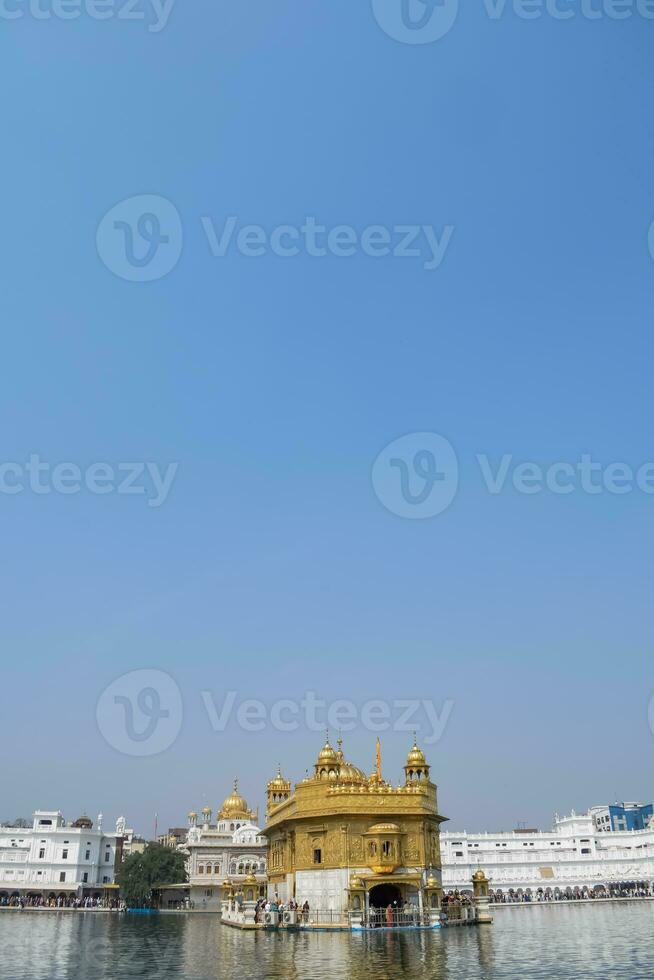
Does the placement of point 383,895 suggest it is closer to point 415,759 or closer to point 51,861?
point 415,759

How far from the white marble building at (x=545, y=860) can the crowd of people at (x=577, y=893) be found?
71 cm

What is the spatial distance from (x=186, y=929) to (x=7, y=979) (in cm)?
2444

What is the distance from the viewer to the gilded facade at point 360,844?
130 feet

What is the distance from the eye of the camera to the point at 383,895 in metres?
42.2

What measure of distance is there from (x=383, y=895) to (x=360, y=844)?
3737 mm

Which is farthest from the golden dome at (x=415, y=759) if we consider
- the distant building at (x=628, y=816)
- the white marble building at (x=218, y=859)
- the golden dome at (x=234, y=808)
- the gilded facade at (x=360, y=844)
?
the distant building at (x=628, y=816)

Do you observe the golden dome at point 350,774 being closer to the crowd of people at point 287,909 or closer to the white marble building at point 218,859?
the crowd of people at point 287,909

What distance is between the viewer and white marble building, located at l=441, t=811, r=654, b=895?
85312 mm

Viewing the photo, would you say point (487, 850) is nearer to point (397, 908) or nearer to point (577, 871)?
point (577, 871)

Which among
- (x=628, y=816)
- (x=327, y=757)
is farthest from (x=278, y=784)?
(x=628, y=816)

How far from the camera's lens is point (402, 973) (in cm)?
2241

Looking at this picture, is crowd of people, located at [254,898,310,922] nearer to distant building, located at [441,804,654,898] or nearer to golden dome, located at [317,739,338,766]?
golden dome, located at [317,739,338,766]

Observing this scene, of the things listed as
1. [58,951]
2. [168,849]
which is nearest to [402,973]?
[58,951]

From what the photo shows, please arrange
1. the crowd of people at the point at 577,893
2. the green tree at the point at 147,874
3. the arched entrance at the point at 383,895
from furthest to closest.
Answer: the crowd of people at the point at 577,893
the green tree at the point at 147,874
the arched entrance at the point at 383,895
